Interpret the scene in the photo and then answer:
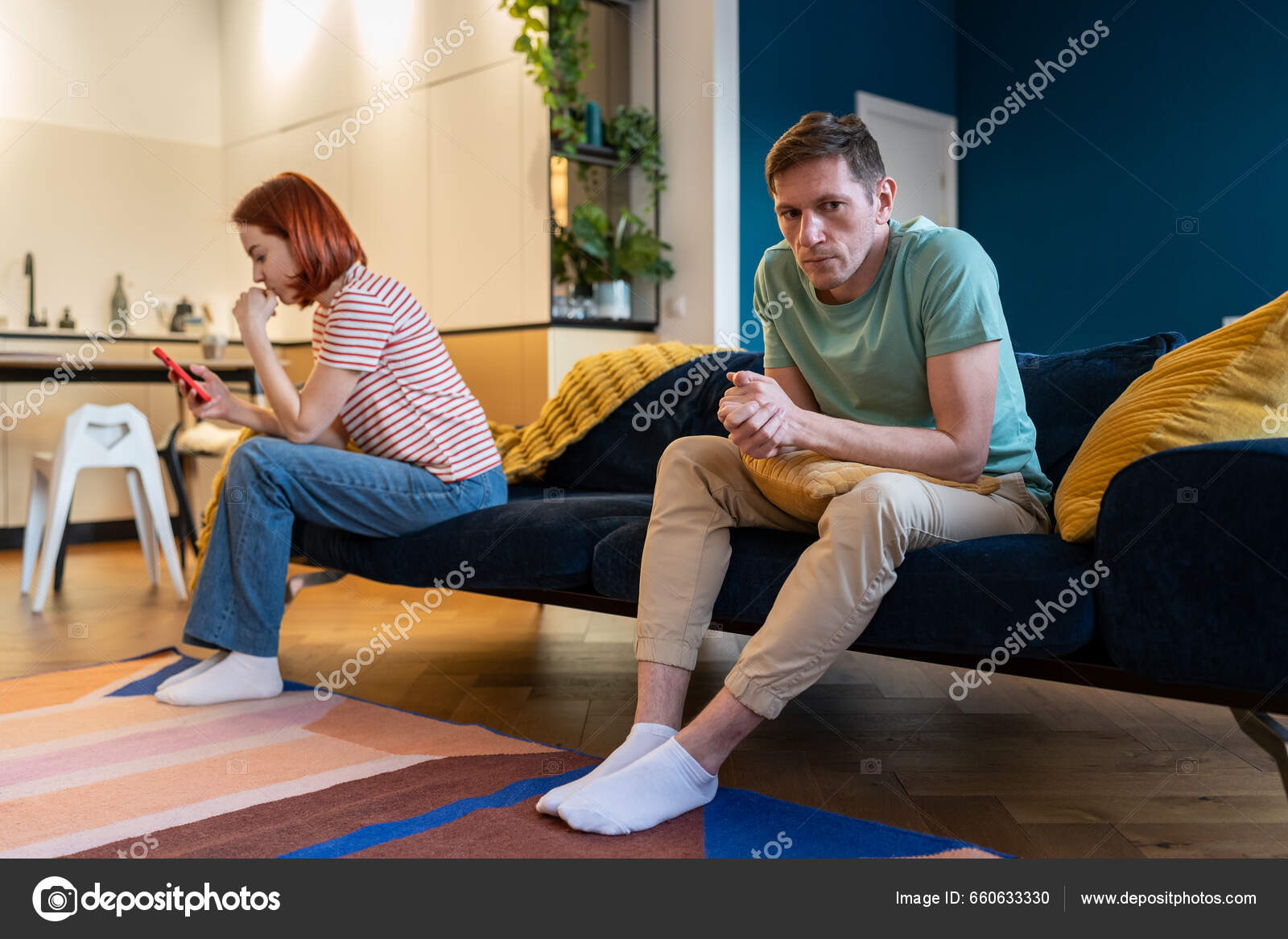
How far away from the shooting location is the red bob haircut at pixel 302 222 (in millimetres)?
2096

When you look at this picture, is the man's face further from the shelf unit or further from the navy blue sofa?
the shelf unit

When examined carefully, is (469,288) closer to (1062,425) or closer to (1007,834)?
(1062,425)

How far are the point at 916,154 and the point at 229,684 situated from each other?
4.54 m

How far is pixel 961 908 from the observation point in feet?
3.80

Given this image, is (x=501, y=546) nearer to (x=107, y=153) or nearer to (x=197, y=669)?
(x=197, y=669)

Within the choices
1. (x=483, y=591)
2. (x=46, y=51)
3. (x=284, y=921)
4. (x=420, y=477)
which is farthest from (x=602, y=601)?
(x=46, y=51)

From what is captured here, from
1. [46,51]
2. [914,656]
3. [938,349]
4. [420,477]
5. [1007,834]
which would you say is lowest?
[1007,834]

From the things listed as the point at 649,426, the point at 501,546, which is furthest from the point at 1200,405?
the point at 649,426

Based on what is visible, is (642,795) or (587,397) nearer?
(642,795)

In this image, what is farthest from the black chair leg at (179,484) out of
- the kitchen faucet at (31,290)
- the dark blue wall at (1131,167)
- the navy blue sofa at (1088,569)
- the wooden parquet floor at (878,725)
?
the dark blue wall at (1131,167)

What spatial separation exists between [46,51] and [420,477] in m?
4.48

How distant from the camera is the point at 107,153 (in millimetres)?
5457

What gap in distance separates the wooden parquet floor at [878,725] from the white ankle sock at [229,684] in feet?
0.64

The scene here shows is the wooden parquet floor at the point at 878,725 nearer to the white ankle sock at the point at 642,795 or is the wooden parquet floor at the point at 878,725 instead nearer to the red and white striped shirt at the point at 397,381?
the white ankle sock at the point at 642,795
